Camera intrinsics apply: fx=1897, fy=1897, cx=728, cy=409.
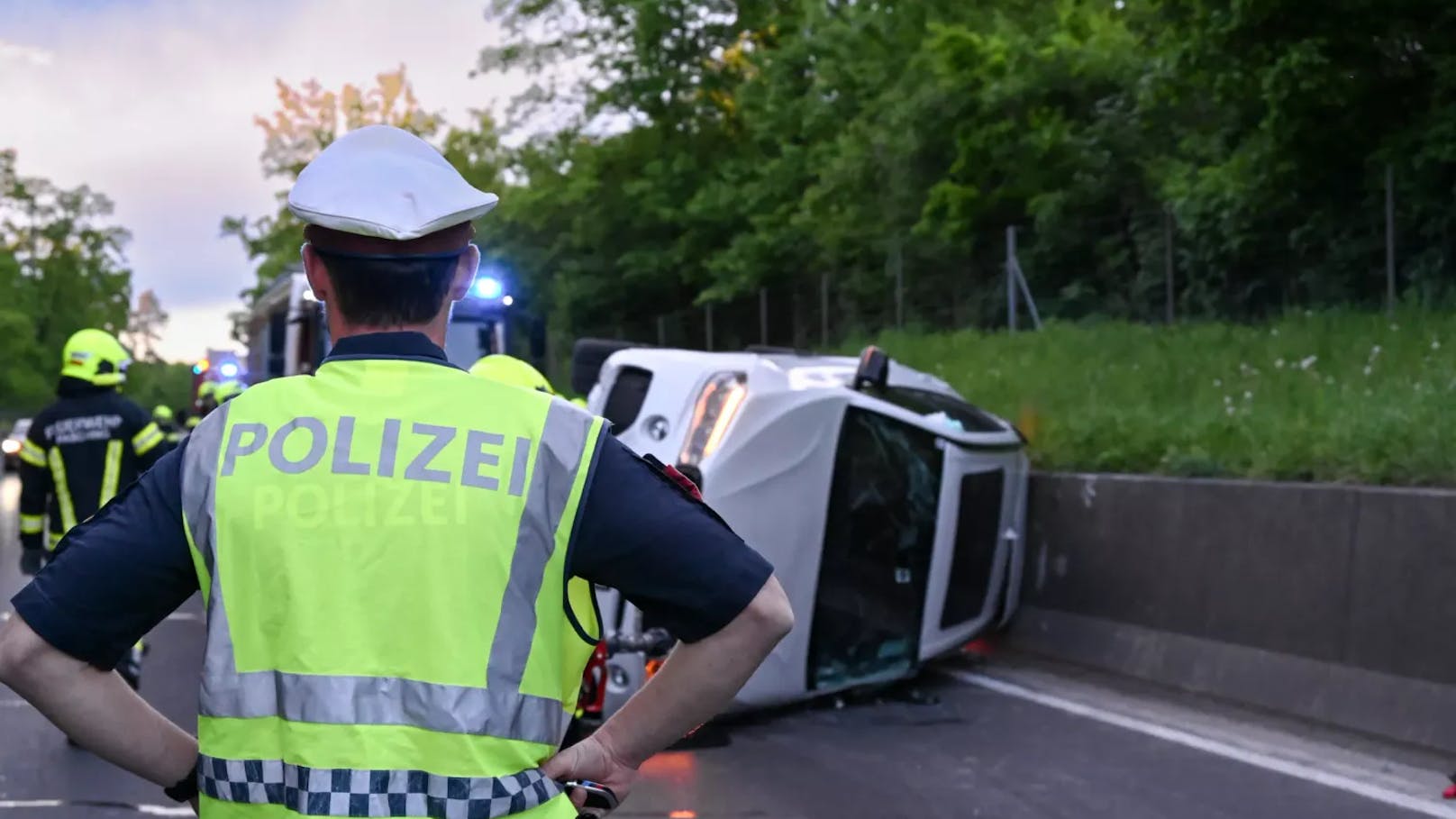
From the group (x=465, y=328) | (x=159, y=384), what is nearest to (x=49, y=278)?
(x=159, y=384)

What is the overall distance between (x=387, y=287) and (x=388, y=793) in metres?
0.63

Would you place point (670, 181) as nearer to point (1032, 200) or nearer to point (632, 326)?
point (632, 326)

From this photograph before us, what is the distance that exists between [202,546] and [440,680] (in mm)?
347

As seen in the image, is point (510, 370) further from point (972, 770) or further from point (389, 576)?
point (389, 576)

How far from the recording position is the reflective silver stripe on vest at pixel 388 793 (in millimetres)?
2205

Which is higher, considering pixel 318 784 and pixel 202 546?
pixel 202 546

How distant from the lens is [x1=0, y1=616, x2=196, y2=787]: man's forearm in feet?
7.53

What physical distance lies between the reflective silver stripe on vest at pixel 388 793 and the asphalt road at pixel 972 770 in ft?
17.0

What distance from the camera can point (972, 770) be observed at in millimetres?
8164

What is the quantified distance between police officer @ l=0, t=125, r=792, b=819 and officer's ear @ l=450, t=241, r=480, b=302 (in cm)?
4

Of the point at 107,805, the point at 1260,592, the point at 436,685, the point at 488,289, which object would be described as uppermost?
the point at 488,289

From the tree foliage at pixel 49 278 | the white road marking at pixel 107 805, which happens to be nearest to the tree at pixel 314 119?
the tree foliage at pixel 49 278

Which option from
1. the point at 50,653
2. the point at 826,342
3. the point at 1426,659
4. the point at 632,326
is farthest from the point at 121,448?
the point at 632,326

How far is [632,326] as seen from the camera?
3738 centimetres
